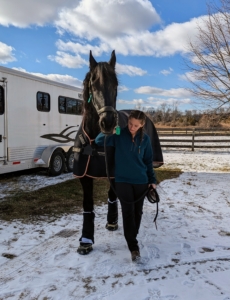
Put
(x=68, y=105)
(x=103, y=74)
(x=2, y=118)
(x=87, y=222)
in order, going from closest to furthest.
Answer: (x=103, y=74)
(x=87, y=222)
(x=2, y=118)
(x=68, y=105)

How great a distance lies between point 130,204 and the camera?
277 cm

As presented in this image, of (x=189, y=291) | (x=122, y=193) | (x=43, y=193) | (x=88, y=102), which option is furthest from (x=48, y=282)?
(x=43, y=193)

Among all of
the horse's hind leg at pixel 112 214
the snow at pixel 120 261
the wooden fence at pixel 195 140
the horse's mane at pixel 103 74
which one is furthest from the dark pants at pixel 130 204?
the wooden fence at pixel 195 140

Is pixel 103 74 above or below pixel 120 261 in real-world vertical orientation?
above

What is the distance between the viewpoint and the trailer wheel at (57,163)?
8.03 meters

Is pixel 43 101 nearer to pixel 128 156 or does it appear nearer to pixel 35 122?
pixel 35 122

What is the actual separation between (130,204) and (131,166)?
417mm

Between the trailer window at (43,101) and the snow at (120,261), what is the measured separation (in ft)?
14.9

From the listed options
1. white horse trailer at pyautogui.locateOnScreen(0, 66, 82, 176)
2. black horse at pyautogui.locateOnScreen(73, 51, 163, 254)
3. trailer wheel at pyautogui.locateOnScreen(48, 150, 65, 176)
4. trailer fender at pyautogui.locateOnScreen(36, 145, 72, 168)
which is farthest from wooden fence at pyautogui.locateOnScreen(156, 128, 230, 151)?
black horse at pyautogui.locateOnScreen(73, 51, 163, 254)

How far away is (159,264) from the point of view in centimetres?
280

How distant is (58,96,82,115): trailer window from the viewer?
8.77 metres

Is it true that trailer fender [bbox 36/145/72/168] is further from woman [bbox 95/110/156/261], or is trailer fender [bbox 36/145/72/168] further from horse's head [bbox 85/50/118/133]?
woman [bbox 95/110/156/261]

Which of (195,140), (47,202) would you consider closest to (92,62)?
(47,202)

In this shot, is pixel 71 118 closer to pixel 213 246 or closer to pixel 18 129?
pixel 18 129
